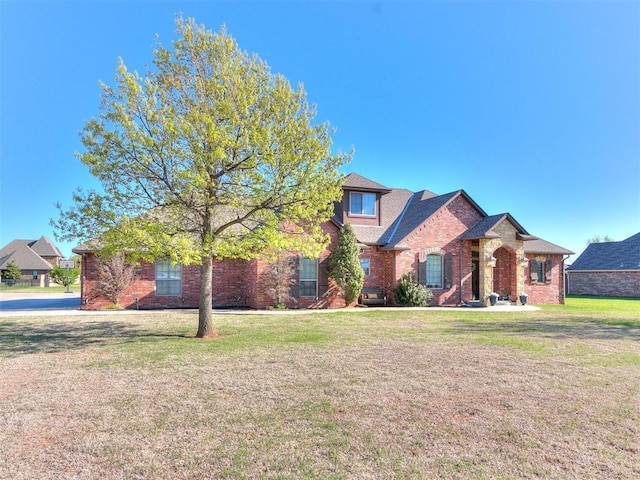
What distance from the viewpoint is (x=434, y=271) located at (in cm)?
2088

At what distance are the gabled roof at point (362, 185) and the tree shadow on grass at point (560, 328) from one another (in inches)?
371

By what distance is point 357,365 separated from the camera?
749 cm

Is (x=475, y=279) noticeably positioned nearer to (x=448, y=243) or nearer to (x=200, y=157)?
(x=448, y=243)

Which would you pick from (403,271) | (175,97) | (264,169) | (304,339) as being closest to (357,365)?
(304,339)

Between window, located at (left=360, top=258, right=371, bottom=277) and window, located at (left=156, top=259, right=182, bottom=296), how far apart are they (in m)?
8.99

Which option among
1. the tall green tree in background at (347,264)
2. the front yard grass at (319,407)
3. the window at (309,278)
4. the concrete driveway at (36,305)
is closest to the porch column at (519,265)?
the tall green tree in background at (347,264)

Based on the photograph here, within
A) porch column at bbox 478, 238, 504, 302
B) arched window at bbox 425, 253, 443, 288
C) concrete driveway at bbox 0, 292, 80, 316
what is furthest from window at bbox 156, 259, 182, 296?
porch column at bbox 478, 238, 504, 302

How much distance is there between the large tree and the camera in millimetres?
9305

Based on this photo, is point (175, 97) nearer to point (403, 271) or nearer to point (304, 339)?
point (304, 339)

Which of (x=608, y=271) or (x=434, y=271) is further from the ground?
(x=434, y=271)

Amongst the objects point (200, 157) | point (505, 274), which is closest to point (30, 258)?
point (200, 157)

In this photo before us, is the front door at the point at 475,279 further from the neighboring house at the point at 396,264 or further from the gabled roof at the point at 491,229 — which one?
the gabled roof at the point at 491,229

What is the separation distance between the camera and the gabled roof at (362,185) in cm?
2076

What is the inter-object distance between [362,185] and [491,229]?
7.16 m
